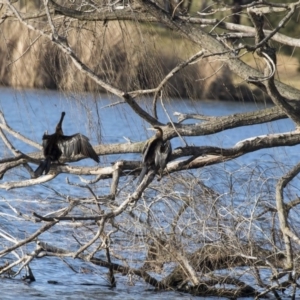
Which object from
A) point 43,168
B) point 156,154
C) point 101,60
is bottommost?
point 43,168

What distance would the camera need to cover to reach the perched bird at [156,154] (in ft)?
14.5

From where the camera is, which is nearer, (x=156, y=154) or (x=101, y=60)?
(x=156, y=154)

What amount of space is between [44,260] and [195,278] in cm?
200

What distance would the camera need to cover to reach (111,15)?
4688 millimetres

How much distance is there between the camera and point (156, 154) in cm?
445

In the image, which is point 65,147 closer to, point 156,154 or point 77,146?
point 77,146

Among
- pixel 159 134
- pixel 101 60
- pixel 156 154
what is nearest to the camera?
pixel 156 154

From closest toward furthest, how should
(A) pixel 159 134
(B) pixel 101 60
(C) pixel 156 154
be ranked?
(C) pixel 156 154
(A) pixel 159 134
(B) pixel 101 60

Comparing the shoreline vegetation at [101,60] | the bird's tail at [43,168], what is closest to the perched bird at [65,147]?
the bird's tail at [43,168]

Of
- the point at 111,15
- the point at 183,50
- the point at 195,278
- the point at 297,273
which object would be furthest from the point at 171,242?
the point at 111,15

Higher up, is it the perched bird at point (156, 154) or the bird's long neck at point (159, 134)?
the bird's long neck at point (159, 134)

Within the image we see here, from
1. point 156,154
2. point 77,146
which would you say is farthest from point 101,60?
point 156,154

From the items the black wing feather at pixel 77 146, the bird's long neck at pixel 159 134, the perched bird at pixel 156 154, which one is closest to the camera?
the perched bird at pixel 156 154

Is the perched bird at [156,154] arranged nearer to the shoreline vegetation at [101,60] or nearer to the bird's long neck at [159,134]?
the bird's long neck at [159,134]
